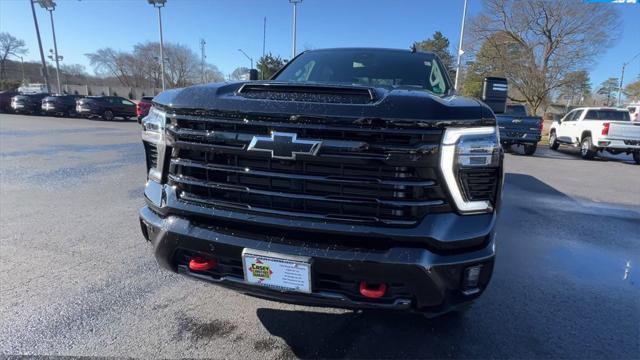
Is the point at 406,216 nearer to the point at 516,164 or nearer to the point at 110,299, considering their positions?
the point at 110,299

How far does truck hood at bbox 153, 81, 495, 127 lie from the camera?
174cm

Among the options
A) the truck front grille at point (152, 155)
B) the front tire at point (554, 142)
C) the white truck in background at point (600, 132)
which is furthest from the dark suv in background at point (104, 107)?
the truck front grille at point (152, 155)

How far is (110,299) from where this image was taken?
279 centimetres

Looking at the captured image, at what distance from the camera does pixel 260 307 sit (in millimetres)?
2723

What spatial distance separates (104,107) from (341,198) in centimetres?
2596

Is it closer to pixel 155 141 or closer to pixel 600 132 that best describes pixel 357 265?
pixel 155 141

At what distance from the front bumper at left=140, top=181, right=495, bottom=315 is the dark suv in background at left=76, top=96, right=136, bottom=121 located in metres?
25.3

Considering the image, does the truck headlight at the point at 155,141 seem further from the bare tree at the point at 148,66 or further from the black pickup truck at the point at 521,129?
the bare tree at the point at 148,66

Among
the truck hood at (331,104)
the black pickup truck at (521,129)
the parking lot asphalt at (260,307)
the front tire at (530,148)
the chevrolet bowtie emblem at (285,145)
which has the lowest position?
the parking lot asphalt at (260,307)

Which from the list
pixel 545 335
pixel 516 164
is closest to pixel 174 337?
pixel 545 335

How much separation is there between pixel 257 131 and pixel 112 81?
348 ft

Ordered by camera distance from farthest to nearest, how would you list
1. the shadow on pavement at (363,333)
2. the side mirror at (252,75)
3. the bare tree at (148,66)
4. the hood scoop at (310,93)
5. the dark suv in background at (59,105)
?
the bare tree at (148,66) < the dark suv in background at (59,105) < the side mirror at (252,75) < the shadow on pavement at (363,333) < the hood scoop at (310,93)

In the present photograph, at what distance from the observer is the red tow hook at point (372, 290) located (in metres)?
1.78

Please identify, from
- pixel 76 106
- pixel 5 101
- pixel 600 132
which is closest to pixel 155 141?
pixel 600 132
